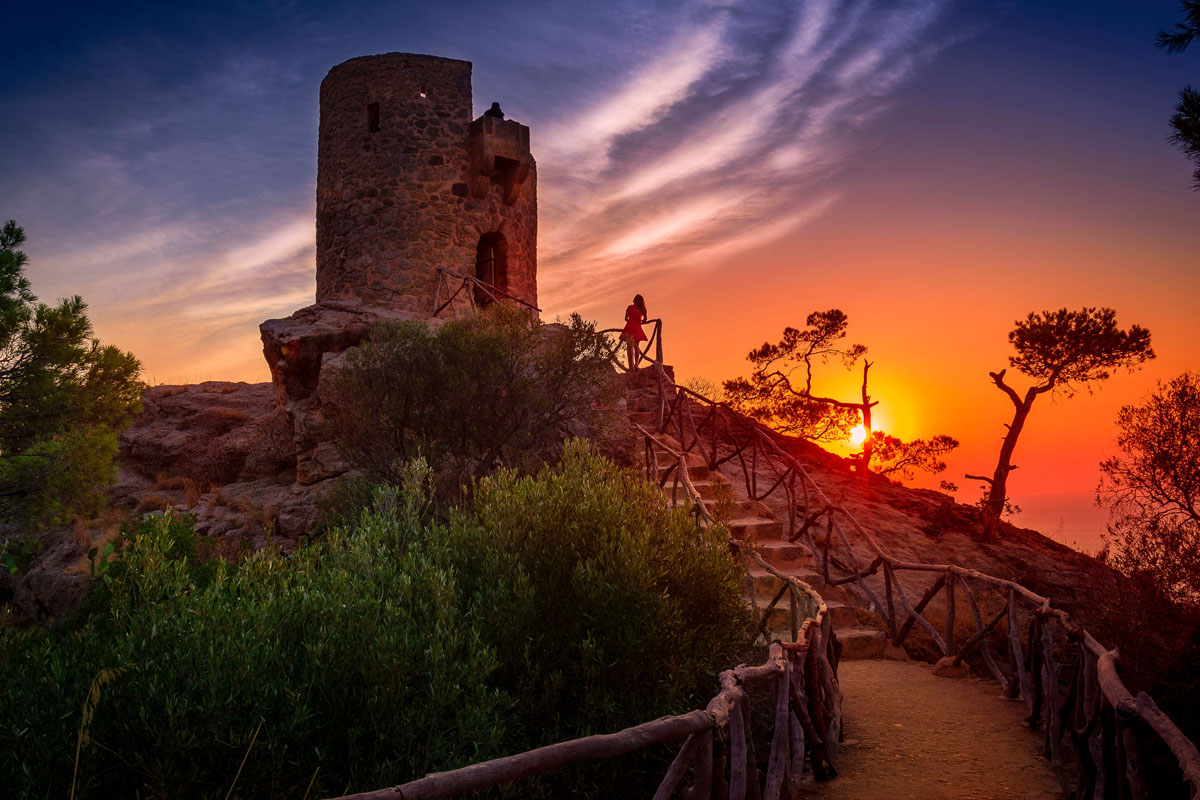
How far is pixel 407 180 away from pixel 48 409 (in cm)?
822

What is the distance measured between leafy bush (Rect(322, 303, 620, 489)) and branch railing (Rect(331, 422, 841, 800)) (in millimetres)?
5579

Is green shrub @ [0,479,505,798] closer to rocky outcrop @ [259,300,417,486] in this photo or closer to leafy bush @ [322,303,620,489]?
leafy bush @ [322,303,620,489]

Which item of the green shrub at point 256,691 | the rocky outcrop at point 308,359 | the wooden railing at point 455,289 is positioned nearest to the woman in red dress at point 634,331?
the wooden railing at point 455,289

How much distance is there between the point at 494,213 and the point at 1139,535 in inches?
552

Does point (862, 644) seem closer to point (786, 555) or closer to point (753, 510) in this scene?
point (786, 555)

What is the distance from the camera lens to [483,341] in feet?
38.3

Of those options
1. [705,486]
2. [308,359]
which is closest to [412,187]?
[308,359]

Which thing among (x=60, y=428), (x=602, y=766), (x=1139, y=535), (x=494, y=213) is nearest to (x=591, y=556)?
(x=602, y=766)

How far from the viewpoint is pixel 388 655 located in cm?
441

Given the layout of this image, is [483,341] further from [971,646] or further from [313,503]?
[971,646]

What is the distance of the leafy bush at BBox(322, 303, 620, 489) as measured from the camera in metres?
11.2

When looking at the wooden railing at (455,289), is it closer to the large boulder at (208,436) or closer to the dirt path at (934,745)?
the large boulder at (208,436)

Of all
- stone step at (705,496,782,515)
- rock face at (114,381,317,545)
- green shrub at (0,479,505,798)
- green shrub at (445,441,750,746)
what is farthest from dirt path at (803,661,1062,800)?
rock face at (114,381,317,545)

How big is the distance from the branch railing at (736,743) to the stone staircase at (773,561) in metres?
1.55
